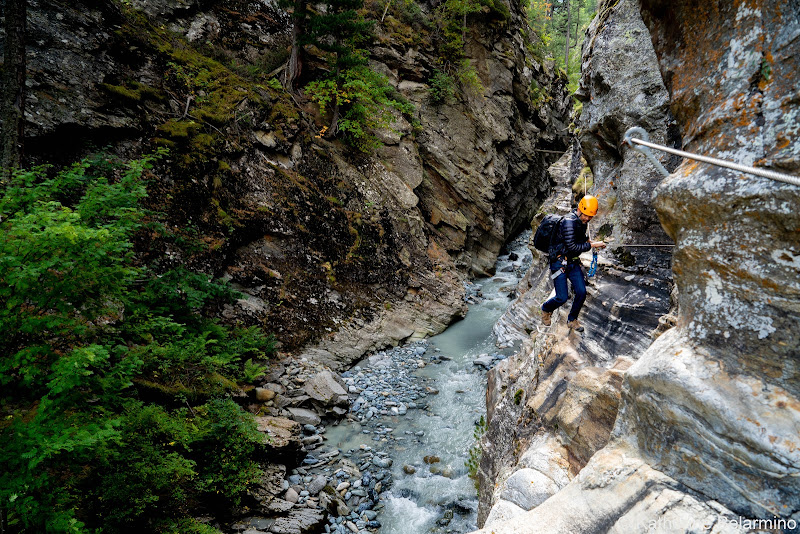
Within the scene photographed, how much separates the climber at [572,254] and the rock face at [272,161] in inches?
286

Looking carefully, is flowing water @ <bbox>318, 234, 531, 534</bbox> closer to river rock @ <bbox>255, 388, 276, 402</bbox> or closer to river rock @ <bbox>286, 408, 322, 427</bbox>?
river rock @ <bbox>286, 408, 322, 427</bbox>

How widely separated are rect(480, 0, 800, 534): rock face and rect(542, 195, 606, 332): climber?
8.00 ft

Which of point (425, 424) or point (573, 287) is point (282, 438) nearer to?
point (425, 424)

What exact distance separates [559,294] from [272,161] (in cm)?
1046

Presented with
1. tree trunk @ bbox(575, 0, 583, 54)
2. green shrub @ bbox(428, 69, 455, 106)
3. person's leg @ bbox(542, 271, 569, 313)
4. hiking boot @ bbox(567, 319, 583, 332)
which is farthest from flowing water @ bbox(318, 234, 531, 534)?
tree trunk @ bbox(575, 0, 583, 54)

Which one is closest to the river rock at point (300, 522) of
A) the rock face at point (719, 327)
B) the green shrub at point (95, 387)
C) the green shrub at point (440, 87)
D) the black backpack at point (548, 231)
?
the green shrub at point (95, 387)

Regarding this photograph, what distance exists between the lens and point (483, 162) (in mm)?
21484

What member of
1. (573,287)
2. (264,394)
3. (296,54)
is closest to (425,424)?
(264,394)

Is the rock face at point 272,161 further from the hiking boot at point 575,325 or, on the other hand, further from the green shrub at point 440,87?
the hiking boot at point 575,325

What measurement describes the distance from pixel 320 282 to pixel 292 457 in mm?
5968

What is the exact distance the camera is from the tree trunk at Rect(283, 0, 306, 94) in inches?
547

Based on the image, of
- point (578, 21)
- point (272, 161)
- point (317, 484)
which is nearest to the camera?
point (317, 484)

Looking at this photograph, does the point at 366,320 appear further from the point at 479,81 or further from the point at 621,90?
the point at 479,81

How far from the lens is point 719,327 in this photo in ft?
8.63
